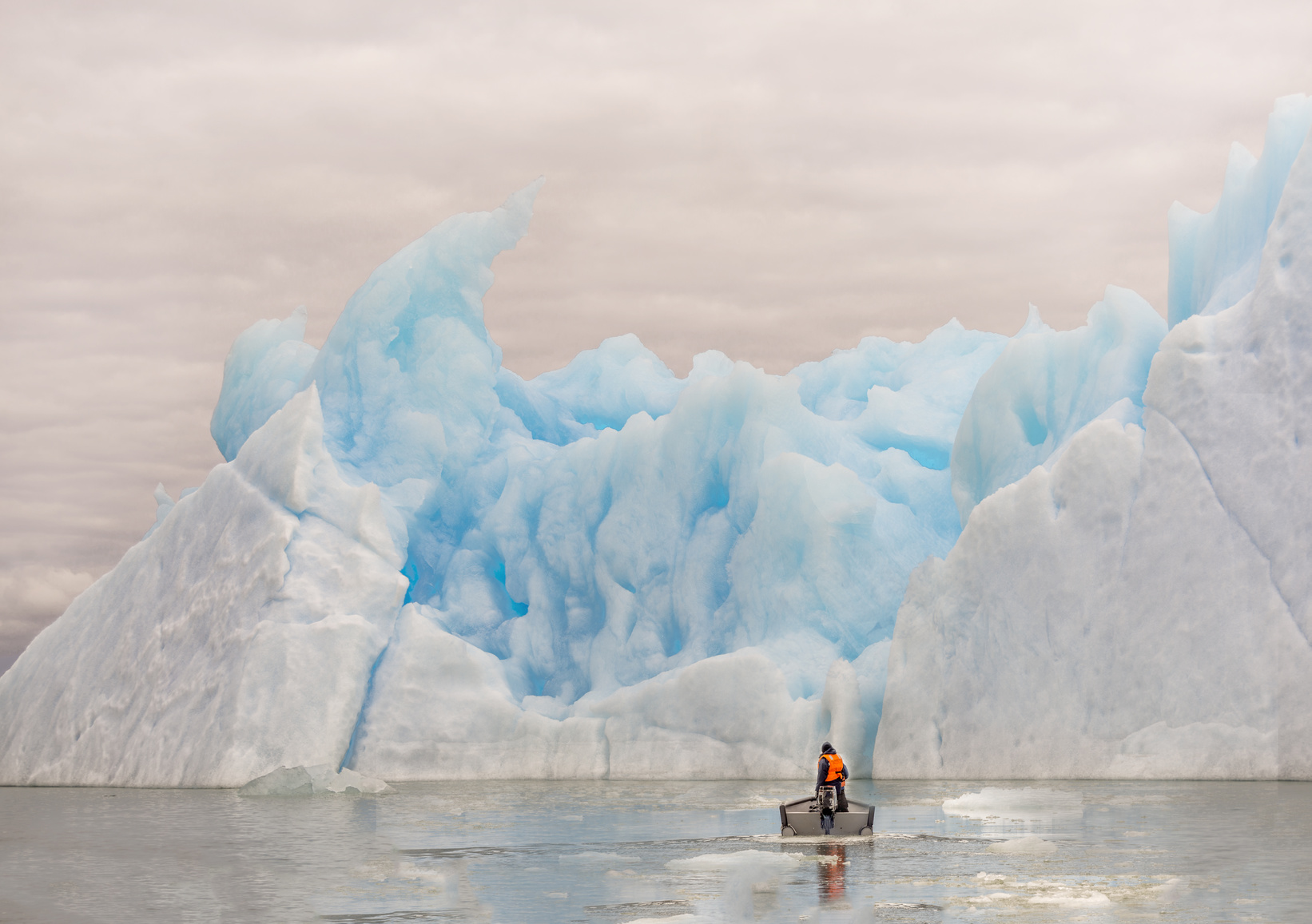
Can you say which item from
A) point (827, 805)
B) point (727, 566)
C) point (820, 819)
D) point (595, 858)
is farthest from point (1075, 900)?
point (727, 566)

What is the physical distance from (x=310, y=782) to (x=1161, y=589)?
50.8ft

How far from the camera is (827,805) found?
17047 millimetres

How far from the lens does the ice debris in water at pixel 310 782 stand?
26562mm

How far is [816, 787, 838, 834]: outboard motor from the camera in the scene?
55.9ft

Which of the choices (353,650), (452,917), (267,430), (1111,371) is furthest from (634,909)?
(267,430)

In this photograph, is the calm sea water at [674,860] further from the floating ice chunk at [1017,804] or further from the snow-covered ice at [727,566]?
the snow-covered ice at [727,566]

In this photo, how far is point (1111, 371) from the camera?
28203 millimetres

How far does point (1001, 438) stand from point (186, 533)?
17.2 meters

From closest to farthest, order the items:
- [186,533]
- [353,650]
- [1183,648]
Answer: [1183,648] < [353,650] < [186,533]

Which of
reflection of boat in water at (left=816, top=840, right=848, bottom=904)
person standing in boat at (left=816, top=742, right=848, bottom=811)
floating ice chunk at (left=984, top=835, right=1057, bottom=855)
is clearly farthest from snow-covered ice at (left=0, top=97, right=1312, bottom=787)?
reflection of boat in water at (left=816, top=840, right=848, bottom=904)

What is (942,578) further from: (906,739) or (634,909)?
(634,909)

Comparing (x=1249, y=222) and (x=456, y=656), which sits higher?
(x=1249, y=222)

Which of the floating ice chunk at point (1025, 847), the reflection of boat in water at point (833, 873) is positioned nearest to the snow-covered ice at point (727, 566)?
the floating ice chunk at point (1025, 847)

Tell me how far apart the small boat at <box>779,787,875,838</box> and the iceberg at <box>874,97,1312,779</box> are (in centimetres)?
895
